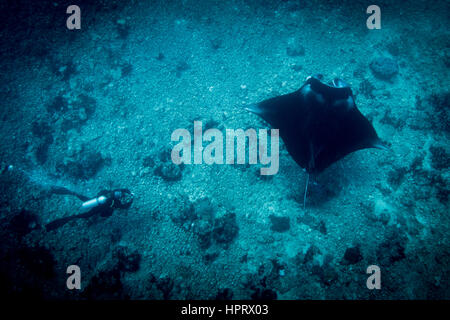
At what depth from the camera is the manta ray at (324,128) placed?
10.3ft

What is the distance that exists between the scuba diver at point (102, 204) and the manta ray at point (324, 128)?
2.90 metres

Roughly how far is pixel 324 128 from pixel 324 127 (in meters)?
0.02

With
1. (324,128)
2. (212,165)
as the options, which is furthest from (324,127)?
(212,165)

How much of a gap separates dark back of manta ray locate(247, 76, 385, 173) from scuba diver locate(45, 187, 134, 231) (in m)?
2.90

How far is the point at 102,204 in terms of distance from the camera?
3.60 metres

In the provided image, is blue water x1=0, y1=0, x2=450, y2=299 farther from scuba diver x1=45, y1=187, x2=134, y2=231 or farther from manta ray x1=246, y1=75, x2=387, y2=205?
manta ray x1=246, y1=75, x2=387, y2=205

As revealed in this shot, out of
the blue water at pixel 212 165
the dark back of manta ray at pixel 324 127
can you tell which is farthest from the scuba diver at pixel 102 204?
the dark back of manta ray at pixel 324 127

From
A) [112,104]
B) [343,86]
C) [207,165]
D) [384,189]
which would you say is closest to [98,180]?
[112,104]

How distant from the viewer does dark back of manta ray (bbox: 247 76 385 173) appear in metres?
3.16

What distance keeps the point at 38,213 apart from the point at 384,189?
603 cm

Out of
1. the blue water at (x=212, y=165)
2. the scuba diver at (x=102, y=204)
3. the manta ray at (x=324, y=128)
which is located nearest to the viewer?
the manta ray at (x=324, y=128)

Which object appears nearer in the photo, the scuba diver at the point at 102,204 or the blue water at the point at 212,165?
the blue water at the point at 212,165

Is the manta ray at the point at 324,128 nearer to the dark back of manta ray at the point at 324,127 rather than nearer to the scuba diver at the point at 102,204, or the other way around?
the dark back of manta ray at the point at 324,127

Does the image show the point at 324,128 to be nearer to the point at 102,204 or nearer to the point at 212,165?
the point at 212,165
